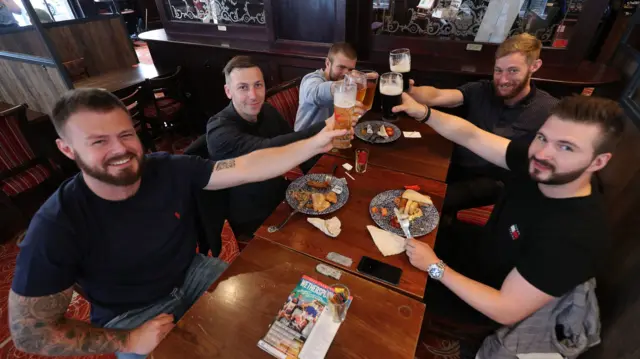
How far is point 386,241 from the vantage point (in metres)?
1.45

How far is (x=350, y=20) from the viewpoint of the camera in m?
3.45

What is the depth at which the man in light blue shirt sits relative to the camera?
8.23ft

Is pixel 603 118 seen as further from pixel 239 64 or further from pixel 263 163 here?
pixel 239 64

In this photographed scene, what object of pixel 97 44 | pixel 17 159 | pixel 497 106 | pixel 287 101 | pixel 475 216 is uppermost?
pixel 97 44

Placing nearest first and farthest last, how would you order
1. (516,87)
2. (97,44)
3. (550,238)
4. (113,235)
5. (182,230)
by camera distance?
(550,238)
(113,235)
(182,230)
(516,87)
(97,44)

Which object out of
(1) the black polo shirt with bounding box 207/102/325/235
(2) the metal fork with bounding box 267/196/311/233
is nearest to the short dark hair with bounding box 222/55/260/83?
(1) the black polo shirt with bounding box 207/102/325/235

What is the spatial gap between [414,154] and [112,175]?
1.81m

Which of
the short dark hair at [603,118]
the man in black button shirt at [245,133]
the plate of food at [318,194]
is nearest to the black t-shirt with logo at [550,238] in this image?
the short dark hair at [603,118]

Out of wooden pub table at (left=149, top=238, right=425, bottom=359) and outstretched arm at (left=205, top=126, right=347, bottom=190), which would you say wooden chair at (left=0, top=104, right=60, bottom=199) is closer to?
outstretched arm at (left=205, top=126, right=347, bottom=190)

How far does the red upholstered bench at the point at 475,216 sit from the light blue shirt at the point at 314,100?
→ 4.62 ft

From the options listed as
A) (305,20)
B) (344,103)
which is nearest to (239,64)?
(344,103)

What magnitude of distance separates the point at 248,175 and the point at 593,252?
1.57 metres

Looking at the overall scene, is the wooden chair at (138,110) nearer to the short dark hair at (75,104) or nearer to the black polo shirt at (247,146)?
the black polo shirt at (247,146)

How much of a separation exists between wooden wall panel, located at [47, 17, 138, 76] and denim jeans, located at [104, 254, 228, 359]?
14.4 feet
